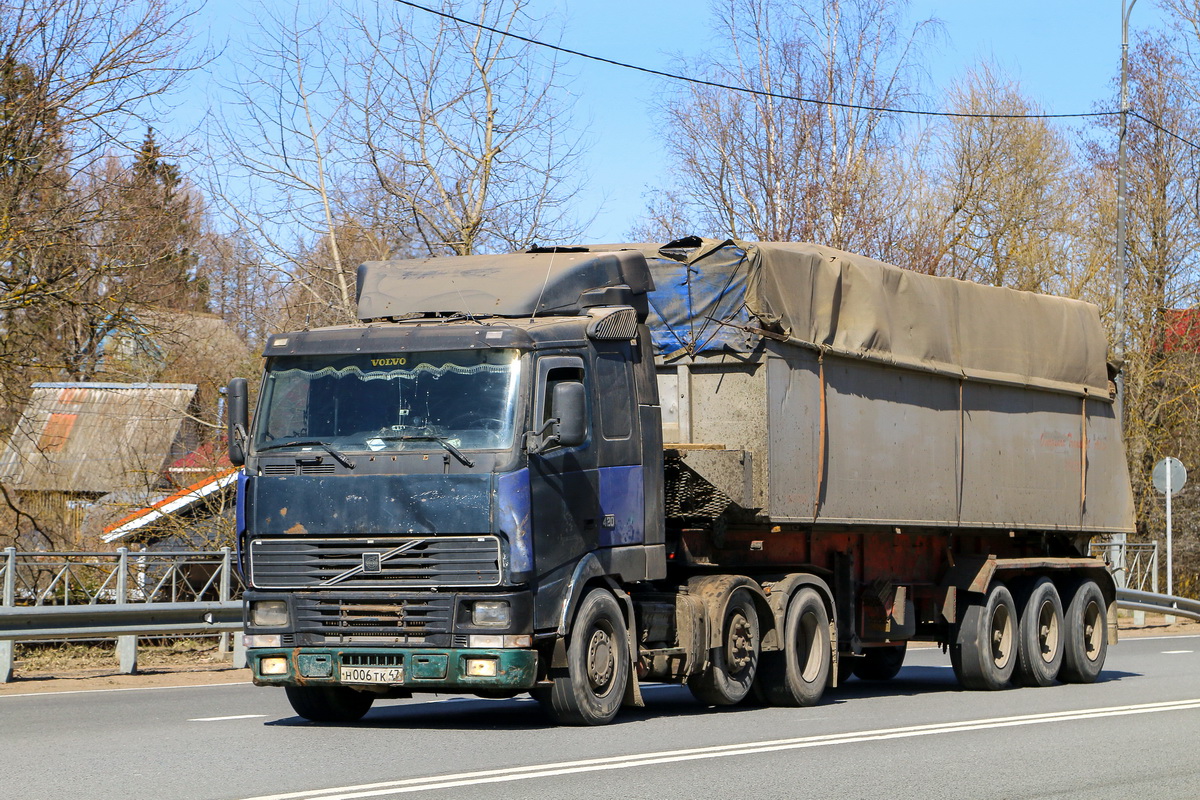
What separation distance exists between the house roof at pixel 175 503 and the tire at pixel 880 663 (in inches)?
370

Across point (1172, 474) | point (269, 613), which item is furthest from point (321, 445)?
point (1172, 474)

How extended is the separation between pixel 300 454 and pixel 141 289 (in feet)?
31.3

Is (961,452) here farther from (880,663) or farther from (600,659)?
(600,659)

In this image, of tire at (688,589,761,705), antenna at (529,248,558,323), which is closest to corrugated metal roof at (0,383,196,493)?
antenna at (529,248,558,323)

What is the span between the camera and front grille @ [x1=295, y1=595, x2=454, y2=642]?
32.4 ft

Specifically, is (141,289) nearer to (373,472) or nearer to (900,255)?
(373,472)

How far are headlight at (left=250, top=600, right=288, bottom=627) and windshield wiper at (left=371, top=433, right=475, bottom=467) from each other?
4.34 ft

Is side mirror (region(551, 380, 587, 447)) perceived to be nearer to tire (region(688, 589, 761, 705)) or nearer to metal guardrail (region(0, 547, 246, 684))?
tire (region(688, 589, 761, 705))

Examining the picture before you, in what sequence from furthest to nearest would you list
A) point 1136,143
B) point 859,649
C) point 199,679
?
1. point 1136,143
2. point 199,679
3. point 859,649

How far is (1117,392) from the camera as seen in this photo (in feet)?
59.9

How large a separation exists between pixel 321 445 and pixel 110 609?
233 inches

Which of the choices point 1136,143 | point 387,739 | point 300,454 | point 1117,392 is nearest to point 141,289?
point 300,454

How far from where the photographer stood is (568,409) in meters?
10.0

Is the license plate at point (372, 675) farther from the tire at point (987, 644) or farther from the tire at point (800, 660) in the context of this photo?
the tire at point (987, 644)
